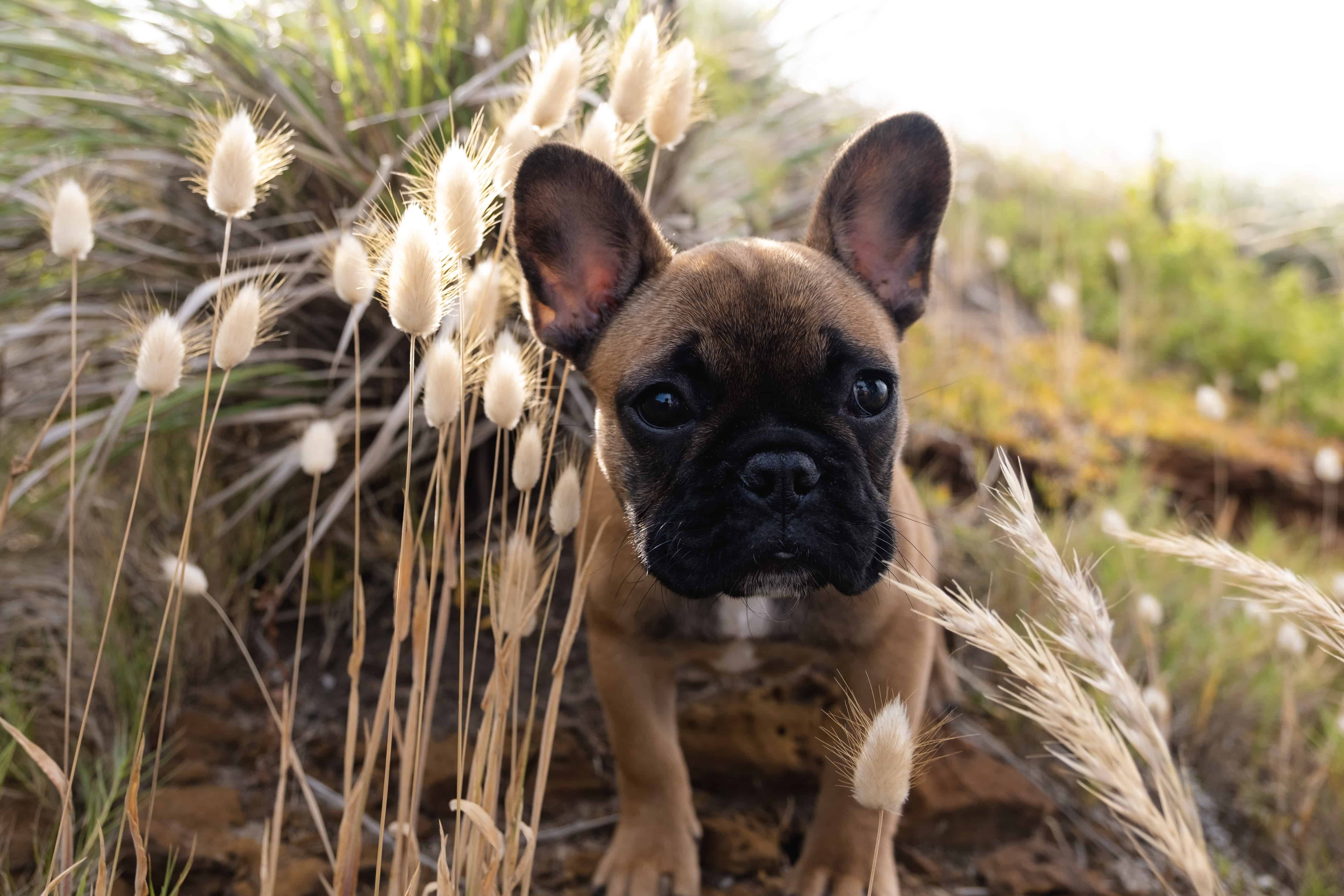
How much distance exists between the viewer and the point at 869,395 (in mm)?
2781

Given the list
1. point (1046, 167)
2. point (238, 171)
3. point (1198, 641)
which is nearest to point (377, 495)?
point (238, 171)

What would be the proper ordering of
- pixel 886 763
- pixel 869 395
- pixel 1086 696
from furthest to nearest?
pixel 869 395, pixel 886 763, pixel 1086 696

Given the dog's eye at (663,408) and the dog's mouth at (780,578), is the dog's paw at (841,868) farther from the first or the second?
the dog's eye at (663,408)

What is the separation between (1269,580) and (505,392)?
58.3 inches

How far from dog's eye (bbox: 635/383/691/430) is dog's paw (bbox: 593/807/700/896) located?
120cm

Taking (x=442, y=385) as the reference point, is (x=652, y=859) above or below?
below

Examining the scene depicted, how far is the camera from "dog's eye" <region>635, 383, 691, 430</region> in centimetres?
271

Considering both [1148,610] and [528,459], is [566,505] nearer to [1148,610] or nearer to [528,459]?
[528,459]

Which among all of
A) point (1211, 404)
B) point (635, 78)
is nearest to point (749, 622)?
point (635, 78)

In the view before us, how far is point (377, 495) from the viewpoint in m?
4.10

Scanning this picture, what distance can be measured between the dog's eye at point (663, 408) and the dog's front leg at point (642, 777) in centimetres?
67

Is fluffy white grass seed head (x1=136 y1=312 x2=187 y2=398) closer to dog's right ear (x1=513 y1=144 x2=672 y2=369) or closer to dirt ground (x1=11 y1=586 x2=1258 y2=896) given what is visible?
dog's right ear (x1=513 y1=144 x2=672 y2=369)

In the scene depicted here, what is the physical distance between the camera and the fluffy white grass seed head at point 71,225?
2.21 m

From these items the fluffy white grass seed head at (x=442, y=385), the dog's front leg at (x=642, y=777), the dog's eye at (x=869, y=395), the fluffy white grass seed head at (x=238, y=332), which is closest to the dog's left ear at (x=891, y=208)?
the dog's eye at (x=869, y=395)
